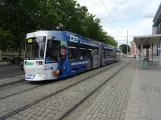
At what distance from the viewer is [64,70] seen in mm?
12867

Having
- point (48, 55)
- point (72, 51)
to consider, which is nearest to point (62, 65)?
point (48, 55)

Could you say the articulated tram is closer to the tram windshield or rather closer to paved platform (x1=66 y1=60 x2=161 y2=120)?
the tram windshield

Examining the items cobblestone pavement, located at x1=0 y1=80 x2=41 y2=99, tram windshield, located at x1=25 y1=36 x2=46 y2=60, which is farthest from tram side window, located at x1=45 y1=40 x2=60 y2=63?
cobblestone pavement, located at x1=0 y1=80 x2=41 y2=99

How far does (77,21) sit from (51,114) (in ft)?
81.5

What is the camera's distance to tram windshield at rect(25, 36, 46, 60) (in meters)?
11.2

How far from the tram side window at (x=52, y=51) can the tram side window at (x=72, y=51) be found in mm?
1652

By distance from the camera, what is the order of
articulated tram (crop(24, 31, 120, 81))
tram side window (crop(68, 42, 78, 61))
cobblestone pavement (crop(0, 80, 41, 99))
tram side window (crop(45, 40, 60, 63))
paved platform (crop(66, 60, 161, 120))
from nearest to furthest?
paved platform (crop(66, 60, 161, 120)) < cobblestone pavement (crop(0, 80, 41, 99)) < articulated tram (crop(24, 31, 120, 81)) < tram side window (crop(45, 40, 60, 63)) < tram side window (crop(68, 42, 78, 61))

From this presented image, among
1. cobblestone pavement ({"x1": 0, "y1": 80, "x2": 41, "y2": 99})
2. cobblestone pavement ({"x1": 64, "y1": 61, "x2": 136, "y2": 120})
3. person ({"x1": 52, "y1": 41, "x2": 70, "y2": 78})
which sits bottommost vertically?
cobblestone pavement ({"x1": 64, "y1": 61, "x2": 136, "y2": 120})

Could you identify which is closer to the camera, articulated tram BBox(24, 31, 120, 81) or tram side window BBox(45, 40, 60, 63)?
articulated tram BBox(24, 31, 120, 81)

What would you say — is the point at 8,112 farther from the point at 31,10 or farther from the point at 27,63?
the point at 31,10

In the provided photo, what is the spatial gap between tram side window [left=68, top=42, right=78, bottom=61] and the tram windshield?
109 inches

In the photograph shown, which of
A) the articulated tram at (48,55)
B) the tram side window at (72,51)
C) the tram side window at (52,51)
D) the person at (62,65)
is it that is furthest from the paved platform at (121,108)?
the tram side window at (72,51)

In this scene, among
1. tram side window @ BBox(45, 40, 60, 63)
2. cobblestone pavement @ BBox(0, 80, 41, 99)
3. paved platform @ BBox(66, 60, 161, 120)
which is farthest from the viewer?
tram side window @ BBox(45, 40, 60, 63)

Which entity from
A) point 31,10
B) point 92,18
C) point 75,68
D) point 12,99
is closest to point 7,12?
point 31,10
